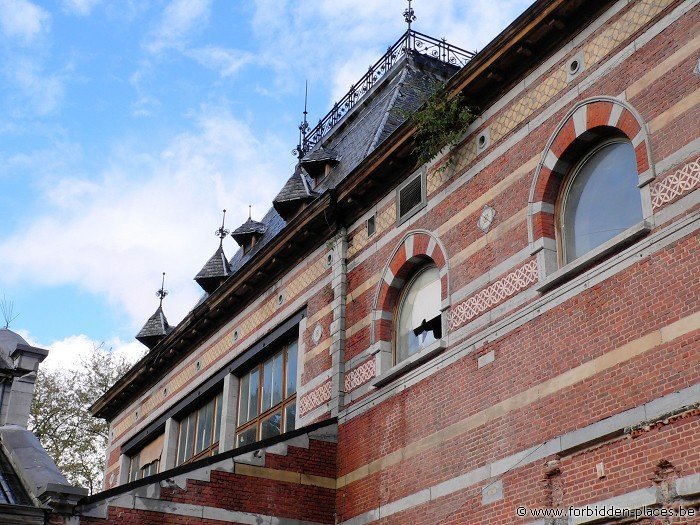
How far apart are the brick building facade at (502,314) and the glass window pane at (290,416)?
47mm

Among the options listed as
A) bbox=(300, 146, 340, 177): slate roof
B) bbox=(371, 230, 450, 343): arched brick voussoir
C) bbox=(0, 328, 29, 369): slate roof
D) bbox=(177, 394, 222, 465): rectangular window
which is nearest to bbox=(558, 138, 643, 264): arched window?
bbox=(371, 230, 450, 343): arched brick voussoir

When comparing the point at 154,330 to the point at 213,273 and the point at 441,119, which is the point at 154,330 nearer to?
the point at 213,273

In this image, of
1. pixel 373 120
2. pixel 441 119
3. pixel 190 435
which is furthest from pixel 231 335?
pixel 441 119

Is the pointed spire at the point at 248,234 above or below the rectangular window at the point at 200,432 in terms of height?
above

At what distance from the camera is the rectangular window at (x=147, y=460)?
24.7 meters

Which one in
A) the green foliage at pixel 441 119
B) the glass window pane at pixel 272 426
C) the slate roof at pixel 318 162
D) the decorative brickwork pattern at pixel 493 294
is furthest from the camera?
the slate roof at pixel 318 162

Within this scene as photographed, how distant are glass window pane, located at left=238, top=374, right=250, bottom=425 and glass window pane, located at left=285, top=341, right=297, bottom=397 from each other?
1.81 meters

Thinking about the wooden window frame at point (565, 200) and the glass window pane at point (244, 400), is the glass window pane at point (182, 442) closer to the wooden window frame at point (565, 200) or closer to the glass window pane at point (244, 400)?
the glass window pane at point (244, 400)

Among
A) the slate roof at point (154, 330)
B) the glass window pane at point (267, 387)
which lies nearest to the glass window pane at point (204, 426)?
the glass window pane at point (267, 387)

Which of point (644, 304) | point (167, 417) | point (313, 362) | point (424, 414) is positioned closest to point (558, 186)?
point (644, 304)

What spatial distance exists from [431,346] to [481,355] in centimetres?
115

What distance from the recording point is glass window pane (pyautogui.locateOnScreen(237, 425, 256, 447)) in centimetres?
2016

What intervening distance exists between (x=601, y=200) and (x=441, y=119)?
3457 mm

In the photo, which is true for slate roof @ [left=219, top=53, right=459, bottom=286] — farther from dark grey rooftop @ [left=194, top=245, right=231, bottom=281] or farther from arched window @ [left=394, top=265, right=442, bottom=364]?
arched window @ [left=394, top=265, right=442, bottom=364]
